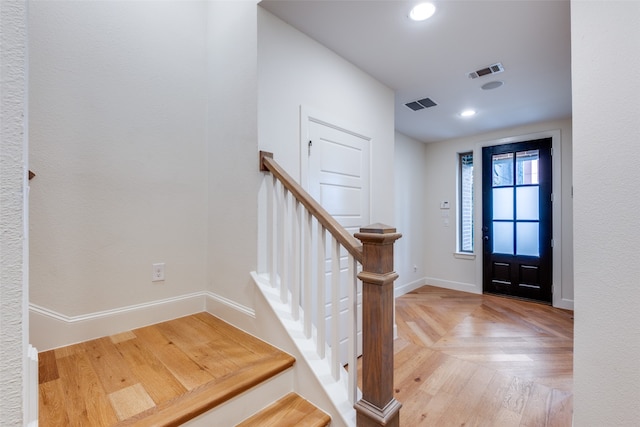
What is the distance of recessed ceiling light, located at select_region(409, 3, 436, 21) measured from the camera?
1771 mm

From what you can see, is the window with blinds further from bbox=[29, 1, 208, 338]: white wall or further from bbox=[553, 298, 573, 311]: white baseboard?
bbox=[29, 1, 208, 338]: white wall

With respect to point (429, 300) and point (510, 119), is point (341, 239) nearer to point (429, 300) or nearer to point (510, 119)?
point (429, 300)

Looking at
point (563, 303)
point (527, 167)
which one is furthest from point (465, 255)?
point (527, 167)

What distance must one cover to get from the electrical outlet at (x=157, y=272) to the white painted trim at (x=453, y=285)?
13.5ft

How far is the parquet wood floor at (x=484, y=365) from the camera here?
171 centimetres

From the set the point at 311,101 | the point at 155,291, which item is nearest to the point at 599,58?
the point at 311,101

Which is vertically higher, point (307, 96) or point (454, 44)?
point (454, 44)

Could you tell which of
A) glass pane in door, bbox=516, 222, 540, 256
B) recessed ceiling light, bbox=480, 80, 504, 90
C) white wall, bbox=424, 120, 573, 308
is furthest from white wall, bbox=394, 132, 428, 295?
recessed ceiling light, bbox=480, 80, 504, 90

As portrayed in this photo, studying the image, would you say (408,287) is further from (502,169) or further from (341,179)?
(341,179)

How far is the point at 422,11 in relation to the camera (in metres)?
1.81

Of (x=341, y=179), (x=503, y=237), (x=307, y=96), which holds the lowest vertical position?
(x=503, y=237)

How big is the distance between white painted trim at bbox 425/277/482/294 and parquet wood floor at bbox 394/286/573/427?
0.63 meters

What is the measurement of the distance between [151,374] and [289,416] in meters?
0.67

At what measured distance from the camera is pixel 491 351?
8.14 ft
